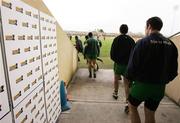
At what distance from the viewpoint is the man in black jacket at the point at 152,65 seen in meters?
2.28

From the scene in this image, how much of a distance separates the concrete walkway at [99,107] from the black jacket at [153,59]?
143 cm

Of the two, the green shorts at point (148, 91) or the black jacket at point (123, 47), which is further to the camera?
the black jacket at point (123, 47)

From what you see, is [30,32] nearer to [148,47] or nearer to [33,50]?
[33,50]

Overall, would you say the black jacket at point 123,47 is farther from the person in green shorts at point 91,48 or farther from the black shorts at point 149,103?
the person in green shorts at point 91,48

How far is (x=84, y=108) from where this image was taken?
13.1ft

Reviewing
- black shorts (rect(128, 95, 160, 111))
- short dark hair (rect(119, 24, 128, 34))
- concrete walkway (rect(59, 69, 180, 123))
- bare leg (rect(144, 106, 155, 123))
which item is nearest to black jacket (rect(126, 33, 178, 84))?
black shorts (rect(128, 95, 160, 111))

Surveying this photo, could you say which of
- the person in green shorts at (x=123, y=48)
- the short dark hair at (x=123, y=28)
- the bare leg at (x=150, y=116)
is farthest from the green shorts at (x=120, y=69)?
the bare leg at (x=150, y=116)

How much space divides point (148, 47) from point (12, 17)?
151cm

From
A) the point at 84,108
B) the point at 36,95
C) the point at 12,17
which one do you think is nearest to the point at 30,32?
the point at 12,17

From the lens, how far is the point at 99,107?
4.07 m

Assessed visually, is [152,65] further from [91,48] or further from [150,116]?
[91,48]

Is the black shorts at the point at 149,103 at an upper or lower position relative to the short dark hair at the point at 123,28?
lower

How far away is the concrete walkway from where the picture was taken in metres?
3.54

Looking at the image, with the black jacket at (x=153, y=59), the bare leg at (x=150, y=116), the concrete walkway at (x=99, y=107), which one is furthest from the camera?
the concrete walkway at (x=99, y=107)
